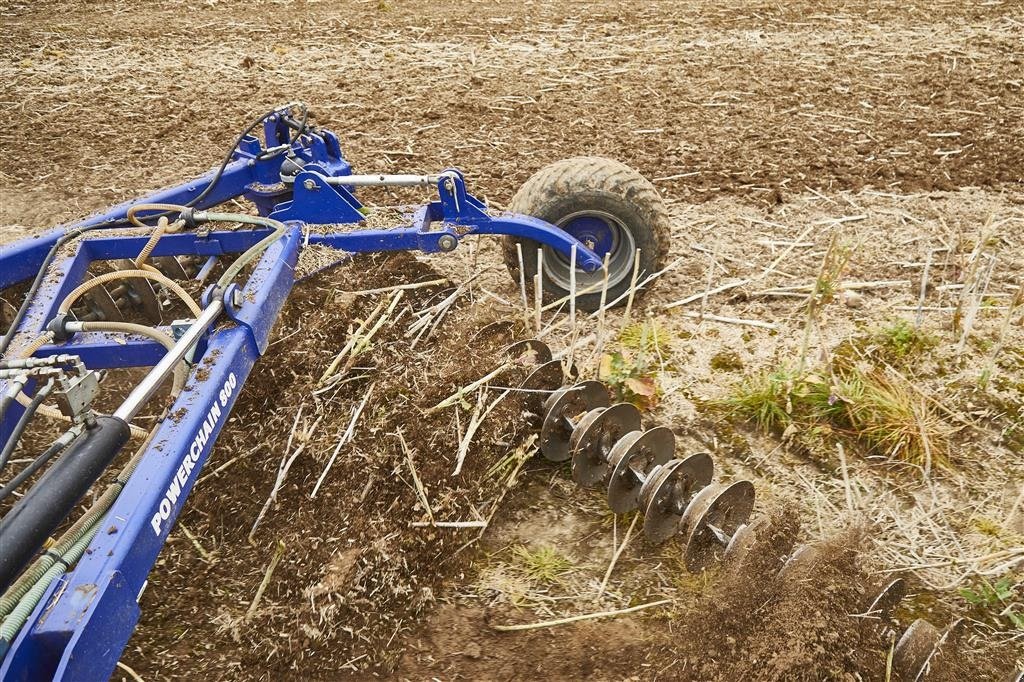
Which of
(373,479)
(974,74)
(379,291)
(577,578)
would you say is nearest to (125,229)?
(379,291)

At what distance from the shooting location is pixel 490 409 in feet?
12.8

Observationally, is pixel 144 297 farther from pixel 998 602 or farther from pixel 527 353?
pixel 998 602

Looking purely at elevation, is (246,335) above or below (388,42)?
below

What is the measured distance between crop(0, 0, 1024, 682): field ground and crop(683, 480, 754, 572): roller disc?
0.11 m

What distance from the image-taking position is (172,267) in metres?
5.20

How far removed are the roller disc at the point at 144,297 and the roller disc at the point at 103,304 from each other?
0.15 m

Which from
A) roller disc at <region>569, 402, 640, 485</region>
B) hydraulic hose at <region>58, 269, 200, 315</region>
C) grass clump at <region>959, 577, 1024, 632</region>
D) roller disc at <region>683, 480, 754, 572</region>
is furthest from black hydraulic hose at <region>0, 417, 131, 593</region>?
grass clump at <region>959, 577, 1024, 632</region>

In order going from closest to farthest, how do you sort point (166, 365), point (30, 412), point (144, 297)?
point (30, 412) → point (166, 365) → point (144, 297)

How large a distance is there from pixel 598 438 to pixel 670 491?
414mm

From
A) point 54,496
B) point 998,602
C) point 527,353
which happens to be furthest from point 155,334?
point 998,602

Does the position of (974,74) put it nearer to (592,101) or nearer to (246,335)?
(592,101)

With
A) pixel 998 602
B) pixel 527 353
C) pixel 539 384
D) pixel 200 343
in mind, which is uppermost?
pixel 200 343

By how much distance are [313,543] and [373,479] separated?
13.8 inches

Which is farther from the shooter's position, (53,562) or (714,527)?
(714,527)
